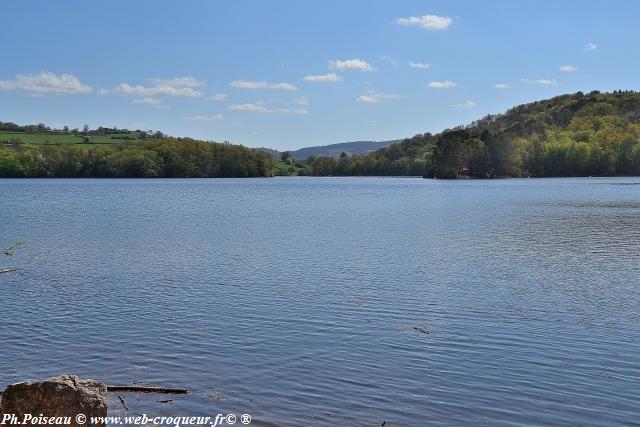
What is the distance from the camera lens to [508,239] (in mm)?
38125

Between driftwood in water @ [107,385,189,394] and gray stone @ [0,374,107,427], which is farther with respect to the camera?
driftwood in water @ [107,385,189,394]

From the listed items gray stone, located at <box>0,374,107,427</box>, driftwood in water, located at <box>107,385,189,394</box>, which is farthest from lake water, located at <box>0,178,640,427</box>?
gray stone, located at <box>0,374,107,427</box>

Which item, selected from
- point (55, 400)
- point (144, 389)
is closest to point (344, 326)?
point (144, 389)

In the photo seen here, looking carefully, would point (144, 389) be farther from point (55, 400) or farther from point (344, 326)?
point (344, 326)

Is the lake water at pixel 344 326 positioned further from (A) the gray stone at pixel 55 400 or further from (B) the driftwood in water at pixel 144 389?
(A) the gray stone at pixel 55 400

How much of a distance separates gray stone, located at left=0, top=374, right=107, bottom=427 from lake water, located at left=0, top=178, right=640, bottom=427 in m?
3.54

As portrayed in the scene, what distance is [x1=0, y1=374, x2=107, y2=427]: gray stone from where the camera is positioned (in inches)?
285

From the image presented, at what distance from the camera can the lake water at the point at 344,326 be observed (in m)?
11.6

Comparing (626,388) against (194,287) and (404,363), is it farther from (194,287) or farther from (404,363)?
(194,287)

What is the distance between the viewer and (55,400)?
7234 mm

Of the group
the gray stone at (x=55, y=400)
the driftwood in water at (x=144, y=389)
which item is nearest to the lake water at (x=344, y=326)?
the driftwood in water at (x=144, y=389)

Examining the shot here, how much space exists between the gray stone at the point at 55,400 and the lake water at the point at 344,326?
11.6ft

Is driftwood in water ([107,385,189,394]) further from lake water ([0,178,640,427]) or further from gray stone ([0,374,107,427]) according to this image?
gray stone ([0,374,107,427])

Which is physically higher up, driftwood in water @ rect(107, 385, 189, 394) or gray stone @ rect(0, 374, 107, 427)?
gray stone @ rect(0, 374, 107, 427)
